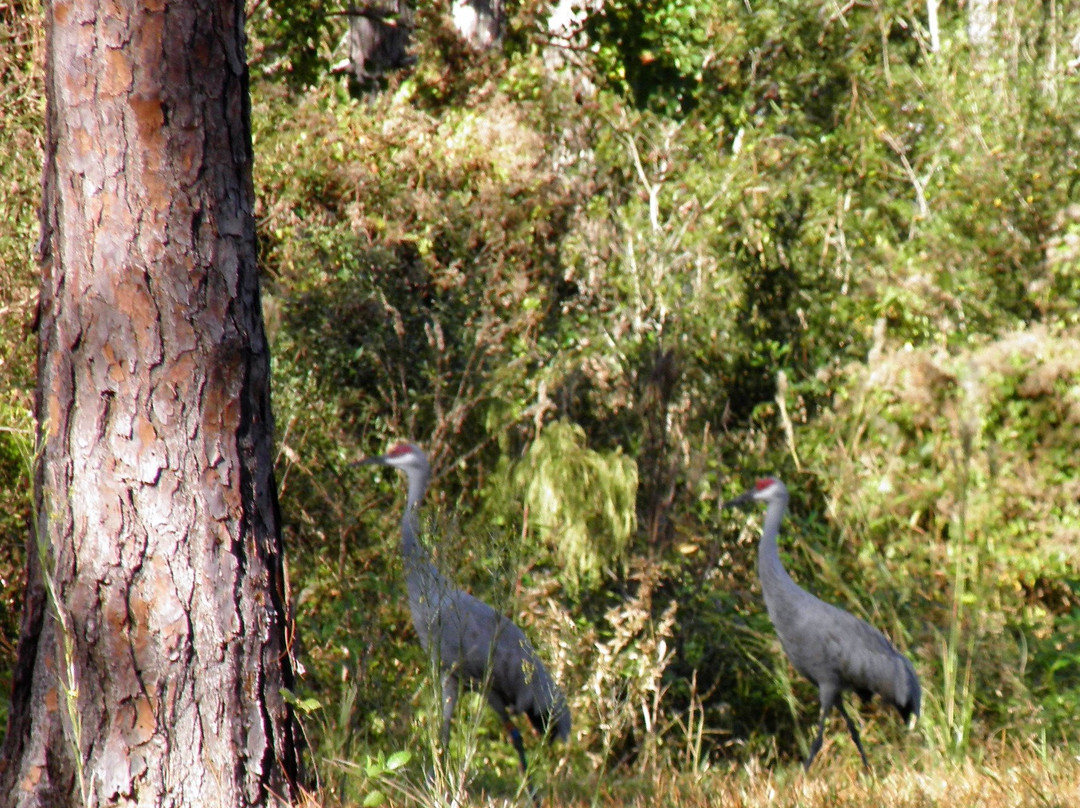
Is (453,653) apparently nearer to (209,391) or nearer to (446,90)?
(209,391)

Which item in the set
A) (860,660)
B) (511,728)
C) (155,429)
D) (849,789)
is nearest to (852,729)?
(860,660)

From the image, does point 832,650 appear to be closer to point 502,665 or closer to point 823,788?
point 502,665

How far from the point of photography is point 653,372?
7.91 meters

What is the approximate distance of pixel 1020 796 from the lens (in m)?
3.68

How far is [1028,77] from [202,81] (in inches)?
327

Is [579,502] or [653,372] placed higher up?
[653,372]

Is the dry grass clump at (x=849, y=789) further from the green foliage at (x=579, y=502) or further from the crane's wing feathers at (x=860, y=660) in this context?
the green foliage at (x=579, y=502)

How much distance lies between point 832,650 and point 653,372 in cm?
211

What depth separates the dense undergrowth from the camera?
23.6ft

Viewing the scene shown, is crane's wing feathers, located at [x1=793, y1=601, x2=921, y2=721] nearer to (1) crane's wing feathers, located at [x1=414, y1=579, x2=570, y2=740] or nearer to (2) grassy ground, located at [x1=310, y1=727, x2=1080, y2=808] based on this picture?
(2) grassy ground, located at [x1=310, y1=727, x2=1080, y2=808]

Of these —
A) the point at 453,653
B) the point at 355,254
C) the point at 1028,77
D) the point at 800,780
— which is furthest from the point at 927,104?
the point at 800,780

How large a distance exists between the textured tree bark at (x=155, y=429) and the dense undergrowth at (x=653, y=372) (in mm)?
2443

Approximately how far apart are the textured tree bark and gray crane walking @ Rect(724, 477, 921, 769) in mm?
3724

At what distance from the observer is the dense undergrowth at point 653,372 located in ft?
23.6
